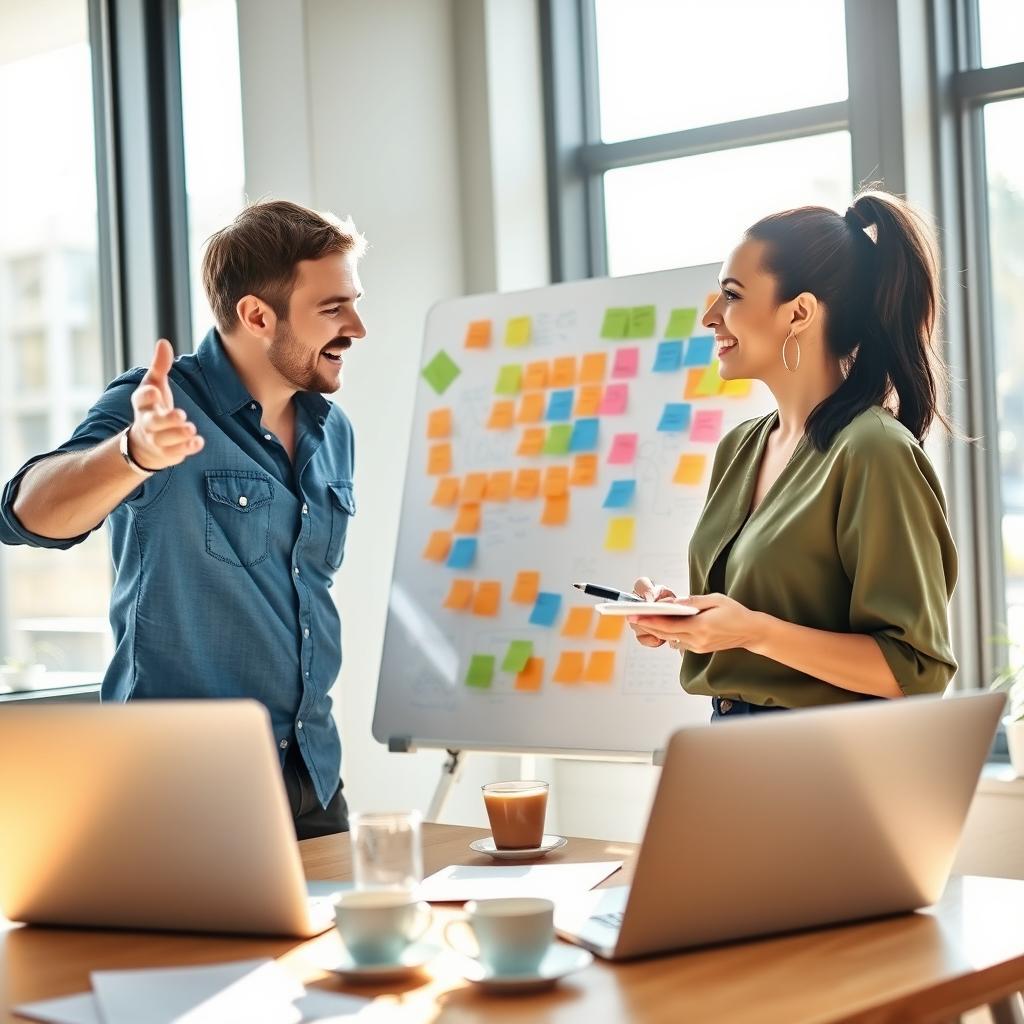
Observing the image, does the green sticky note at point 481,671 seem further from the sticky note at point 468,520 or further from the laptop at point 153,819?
the laptop at point 153,819

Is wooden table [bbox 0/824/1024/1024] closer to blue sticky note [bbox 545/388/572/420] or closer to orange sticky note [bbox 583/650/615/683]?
orange sticky note [bbox 583/650/615/683]

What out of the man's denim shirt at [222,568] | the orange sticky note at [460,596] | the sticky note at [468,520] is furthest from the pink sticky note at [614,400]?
the man's denim shirt at [222,568]

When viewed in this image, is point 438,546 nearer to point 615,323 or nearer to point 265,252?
point 615,323

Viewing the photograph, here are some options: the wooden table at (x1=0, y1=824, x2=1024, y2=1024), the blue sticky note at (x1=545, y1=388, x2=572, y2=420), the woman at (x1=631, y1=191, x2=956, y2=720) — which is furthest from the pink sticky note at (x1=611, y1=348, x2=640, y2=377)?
the wooden table at (x1=0, y1=824, x2=1024, y2=1024)

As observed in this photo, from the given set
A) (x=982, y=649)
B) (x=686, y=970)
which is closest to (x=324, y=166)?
(x=982, y=649)

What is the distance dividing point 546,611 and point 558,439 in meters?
0.35

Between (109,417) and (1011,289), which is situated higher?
(1011,289)

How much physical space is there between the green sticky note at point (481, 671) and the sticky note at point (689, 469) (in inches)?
19.8

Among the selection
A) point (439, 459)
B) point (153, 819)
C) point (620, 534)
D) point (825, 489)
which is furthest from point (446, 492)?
point (153, 819)

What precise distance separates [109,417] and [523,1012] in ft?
→ 4.14

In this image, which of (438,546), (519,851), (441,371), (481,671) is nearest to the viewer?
(519,851)

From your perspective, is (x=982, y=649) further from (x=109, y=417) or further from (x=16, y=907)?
(x=16, y=907)

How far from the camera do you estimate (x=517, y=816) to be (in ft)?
5.16

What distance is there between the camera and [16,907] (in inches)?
53.0
